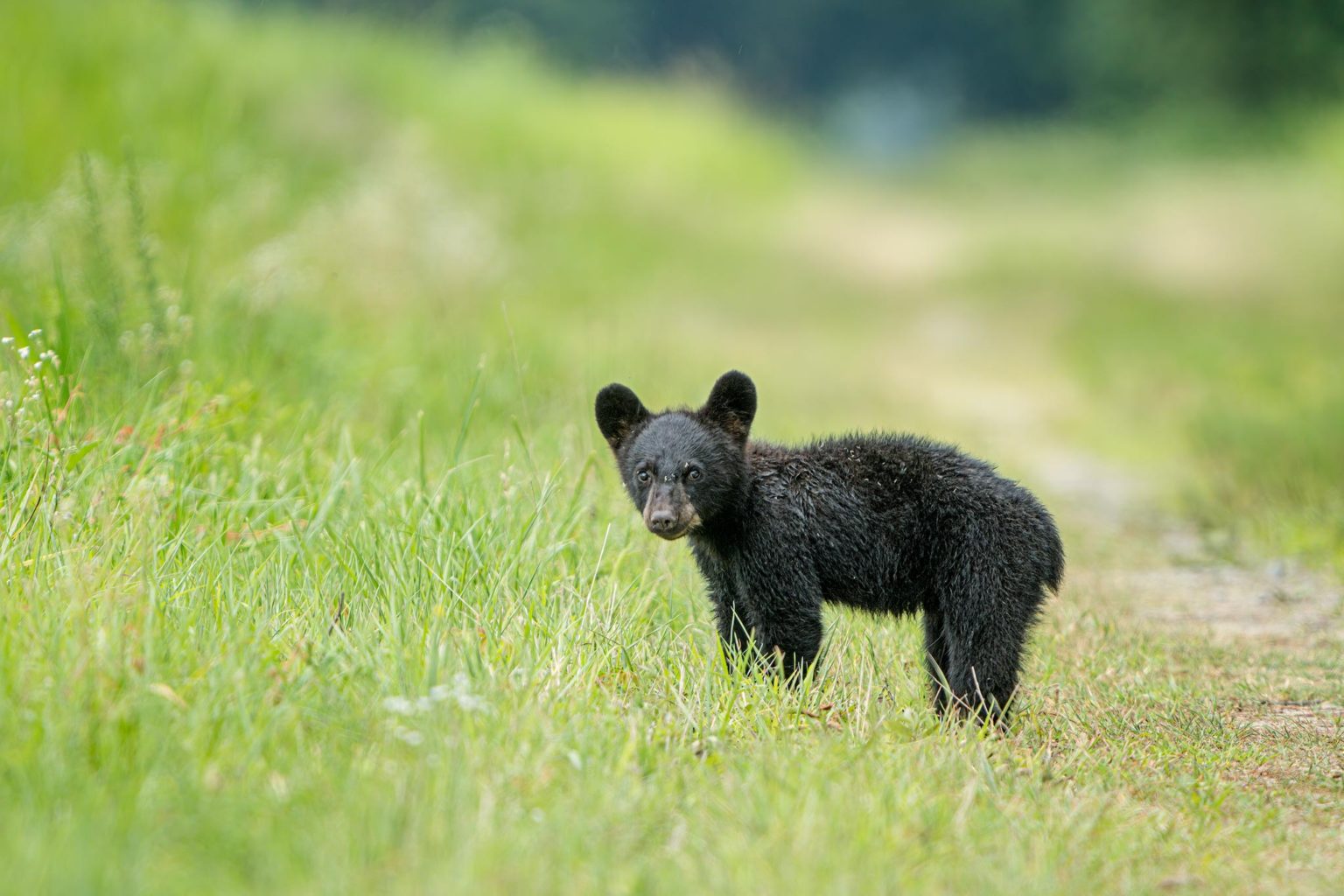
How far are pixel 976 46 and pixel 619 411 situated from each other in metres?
46.1

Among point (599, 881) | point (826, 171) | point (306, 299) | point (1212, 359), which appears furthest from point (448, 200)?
point (826, 171)

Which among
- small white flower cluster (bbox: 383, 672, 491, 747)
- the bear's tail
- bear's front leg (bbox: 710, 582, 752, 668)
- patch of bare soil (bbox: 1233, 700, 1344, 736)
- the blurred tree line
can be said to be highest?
the blurred tree line

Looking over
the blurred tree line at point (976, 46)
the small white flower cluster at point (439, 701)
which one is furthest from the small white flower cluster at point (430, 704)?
the blurred tree line at point (976, 46)

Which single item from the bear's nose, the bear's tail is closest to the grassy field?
the bear's nose

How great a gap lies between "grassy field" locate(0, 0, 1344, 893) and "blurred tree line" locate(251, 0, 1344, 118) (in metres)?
14.2

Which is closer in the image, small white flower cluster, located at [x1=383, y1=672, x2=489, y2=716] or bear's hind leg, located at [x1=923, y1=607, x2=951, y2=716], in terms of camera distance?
small white flower cluster, located at [x1=383, y1=672, x2=489, y2=716]

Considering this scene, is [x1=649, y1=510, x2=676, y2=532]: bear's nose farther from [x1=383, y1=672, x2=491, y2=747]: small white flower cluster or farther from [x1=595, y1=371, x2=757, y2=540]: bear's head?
[x1=383, y1=672, x2=491, y2=747]: small white flower cluster

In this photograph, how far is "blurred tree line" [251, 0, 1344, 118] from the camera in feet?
97.7

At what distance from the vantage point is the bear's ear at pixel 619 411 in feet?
17.5

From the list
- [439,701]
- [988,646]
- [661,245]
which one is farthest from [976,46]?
[439,701]

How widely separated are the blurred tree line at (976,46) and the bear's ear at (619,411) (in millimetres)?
21252

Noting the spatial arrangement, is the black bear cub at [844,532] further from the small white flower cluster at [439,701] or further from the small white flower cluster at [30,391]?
the small white flower cluster at [30,391]

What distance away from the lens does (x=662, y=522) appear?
482cm

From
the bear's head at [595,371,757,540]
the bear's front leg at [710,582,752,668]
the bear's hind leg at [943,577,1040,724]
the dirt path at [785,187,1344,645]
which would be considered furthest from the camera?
the dirt path at [785,187,1344,645]
